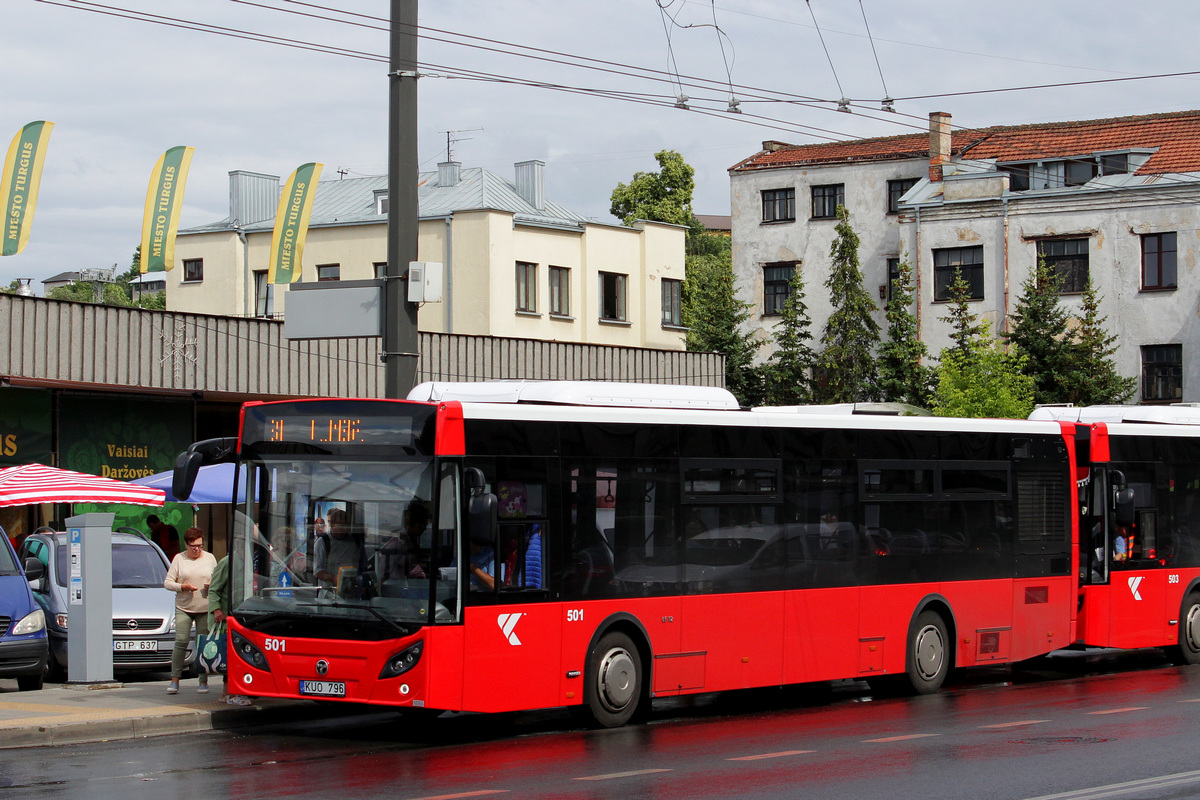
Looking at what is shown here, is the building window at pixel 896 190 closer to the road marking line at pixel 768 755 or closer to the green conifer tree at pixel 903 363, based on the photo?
the green conifer tree at pixel 903 363

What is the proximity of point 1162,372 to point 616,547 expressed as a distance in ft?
119

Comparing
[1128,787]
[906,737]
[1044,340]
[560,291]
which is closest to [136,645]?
[906,737]

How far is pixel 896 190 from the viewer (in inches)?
2130

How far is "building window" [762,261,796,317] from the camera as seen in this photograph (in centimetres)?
5572

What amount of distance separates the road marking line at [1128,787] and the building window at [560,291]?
1353 inches

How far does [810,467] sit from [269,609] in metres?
5.45

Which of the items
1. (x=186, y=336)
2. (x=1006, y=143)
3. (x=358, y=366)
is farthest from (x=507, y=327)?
(x=1006, y=143)

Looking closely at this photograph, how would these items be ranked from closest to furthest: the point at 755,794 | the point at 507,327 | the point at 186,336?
the point at 755,794
the point at 186,336
the point at 507,327

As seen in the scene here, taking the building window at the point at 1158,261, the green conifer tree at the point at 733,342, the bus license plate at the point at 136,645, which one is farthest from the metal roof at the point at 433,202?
the bus license plate at the point at 136,645

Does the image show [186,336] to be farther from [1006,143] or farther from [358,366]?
[1006,143]

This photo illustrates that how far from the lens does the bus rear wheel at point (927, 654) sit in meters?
16.3

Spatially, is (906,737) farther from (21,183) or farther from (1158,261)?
(1158,261)

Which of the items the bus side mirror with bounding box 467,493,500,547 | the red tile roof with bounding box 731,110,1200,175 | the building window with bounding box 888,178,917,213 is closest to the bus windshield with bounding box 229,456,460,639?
the bus side mirror with bounding box 467,493,500,547

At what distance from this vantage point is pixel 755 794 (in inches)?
380
